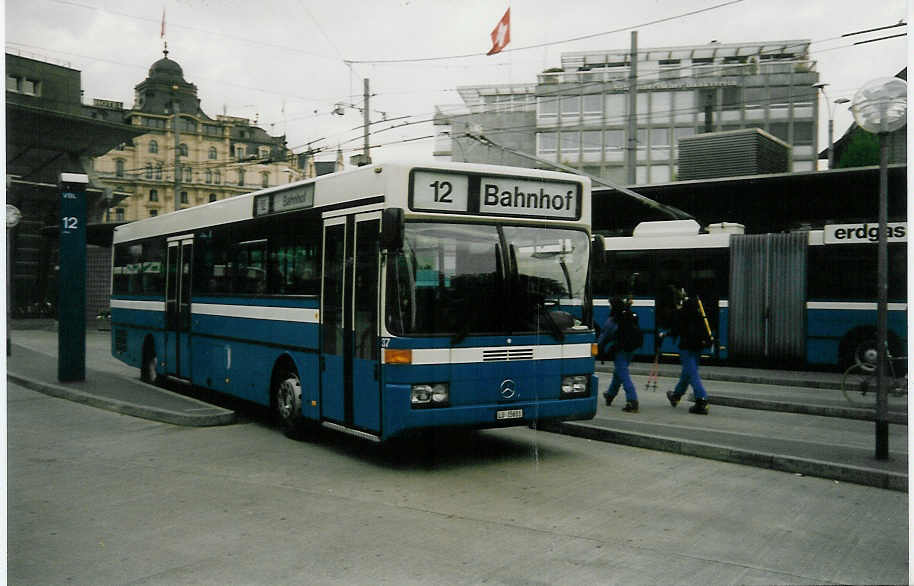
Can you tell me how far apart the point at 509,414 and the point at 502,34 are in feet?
13.6

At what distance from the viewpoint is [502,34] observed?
30.2 ft

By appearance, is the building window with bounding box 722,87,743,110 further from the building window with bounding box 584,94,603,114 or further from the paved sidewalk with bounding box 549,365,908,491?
the paved sidewalk with bounding box 549,365,908,491

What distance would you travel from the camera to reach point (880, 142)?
25.3ft

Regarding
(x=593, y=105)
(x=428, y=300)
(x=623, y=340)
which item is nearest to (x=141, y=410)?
(x=428, y=300)

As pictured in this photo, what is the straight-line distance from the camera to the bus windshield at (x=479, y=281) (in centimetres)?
777

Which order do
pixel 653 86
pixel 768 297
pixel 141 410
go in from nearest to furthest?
pixel 141 410, pixel 768 297, pixel 653 86

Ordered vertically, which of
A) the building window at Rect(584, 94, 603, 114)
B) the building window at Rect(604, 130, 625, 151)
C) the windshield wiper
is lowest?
the windshield wiper

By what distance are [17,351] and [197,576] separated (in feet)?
56.1

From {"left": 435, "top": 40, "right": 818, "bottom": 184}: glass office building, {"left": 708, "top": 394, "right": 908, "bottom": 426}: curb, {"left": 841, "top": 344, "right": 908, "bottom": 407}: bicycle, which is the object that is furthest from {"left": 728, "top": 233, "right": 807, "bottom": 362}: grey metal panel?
{"left": 708, "top": 394, "right": 908, "bottom": 426}: curb

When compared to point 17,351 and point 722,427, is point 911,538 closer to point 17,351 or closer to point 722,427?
point 722,427

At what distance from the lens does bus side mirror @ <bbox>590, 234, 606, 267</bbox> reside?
8920mm

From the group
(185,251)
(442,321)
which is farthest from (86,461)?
(185,251)

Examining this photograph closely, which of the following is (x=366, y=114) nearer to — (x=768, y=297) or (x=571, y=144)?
(x=768, y=297)

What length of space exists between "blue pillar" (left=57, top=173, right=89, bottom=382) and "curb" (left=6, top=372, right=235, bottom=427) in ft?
1.98
